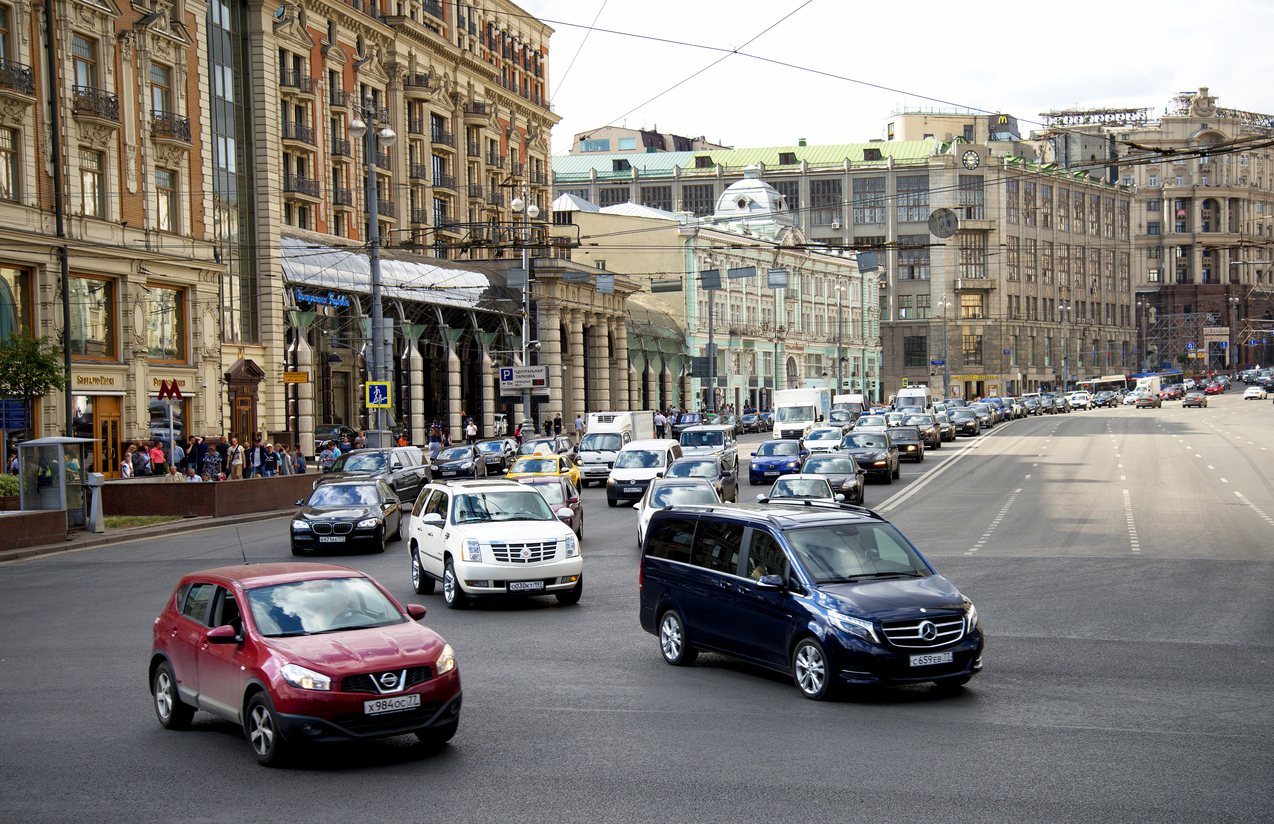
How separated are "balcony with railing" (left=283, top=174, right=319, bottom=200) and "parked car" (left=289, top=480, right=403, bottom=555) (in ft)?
106

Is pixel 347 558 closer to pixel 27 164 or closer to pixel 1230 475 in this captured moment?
pixel 27 164

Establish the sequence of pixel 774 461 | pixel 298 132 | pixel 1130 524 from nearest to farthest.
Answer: pixel 1130 524 → pixel 774 461 → pixel 298 132

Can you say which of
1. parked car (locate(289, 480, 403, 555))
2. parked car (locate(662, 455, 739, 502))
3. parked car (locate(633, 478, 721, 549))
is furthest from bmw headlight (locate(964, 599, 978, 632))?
parked car (locate(662, 455, 739, 502))

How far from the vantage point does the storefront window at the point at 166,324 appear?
4194 cm

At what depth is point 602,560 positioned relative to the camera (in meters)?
22.3

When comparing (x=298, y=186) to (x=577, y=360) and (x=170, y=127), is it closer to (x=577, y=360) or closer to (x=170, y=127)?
(x=170, y=127)

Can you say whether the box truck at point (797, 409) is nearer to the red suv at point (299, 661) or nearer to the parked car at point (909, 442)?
the parked car at point (909, 442)

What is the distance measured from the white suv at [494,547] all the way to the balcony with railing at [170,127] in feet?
98.1

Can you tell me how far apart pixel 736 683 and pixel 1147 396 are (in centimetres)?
10931

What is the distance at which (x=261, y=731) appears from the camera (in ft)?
29.6

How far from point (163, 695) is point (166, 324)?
35336 mm

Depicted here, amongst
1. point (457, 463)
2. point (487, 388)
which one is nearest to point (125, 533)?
point (457, 463)

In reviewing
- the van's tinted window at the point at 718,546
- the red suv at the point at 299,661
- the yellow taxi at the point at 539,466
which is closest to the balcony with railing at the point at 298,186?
the yellow taxi at the point at 539,466

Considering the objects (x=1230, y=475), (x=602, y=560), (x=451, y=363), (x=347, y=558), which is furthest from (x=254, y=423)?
(x=1230, y=475)
